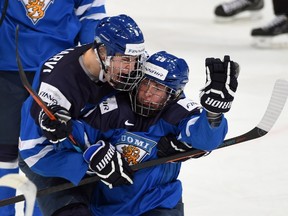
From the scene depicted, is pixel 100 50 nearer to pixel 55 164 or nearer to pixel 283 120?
pixel 55 164

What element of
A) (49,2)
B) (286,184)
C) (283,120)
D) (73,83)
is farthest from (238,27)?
(73,83)

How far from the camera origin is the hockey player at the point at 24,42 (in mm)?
2570

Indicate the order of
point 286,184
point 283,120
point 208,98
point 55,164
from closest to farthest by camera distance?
point 208,98 < point 55,164 < point 286,184 < point 283,120

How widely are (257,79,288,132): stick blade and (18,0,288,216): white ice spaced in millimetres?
741

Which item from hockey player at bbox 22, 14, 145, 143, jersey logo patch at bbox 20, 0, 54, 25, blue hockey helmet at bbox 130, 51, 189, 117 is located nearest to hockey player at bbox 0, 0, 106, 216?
jersey logo patch at bbox 20, 0, 54, 25

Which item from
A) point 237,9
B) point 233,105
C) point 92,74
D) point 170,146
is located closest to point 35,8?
point 92,74

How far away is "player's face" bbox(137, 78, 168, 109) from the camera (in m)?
2.18

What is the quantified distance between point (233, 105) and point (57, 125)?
2241mm

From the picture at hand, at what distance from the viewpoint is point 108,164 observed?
7.00 feet

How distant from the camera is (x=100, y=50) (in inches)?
86.7

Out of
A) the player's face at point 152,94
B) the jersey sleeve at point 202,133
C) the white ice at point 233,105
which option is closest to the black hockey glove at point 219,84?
the jersey sleeve at point 202,133

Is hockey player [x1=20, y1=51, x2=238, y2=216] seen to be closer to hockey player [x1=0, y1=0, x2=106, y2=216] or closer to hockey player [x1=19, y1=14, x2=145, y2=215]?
hockey player [x1=19, y1=14, x2=145, y2=215]

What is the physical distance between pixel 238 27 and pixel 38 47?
3.71m

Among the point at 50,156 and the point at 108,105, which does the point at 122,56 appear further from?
the point at 50,156
